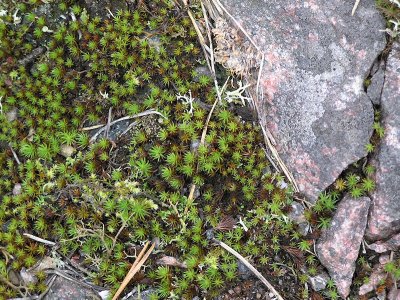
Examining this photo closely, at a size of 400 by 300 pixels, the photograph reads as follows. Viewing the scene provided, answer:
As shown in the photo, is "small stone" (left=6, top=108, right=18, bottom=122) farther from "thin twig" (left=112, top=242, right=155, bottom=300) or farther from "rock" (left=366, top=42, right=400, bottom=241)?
"rock" (left=366, top=42, right=400, bottom=241)

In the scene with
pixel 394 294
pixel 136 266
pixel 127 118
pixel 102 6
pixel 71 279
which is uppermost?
pixel 102 6

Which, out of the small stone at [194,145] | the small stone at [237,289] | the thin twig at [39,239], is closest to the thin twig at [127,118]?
the small stone at [194,145]

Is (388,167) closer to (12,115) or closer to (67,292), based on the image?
(67,292)

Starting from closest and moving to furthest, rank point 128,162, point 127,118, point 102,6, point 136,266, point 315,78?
point 136,266
point 315,78
point 128,162
point 127,118
point 102,6

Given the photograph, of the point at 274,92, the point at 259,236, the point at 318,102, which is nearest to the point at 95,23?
the point at 274,92

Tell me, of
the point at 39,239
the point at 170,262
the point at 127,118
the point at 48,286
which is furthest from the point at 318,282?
the point at 39,239

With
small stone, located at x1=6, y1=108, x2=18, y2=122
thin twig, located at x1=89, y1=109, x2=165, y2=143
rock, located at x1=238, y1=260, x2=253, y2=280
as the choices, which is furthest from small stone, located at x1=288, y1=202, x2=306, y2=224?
small stone, located at x1=6, y1=108, x2=18, y2=122
